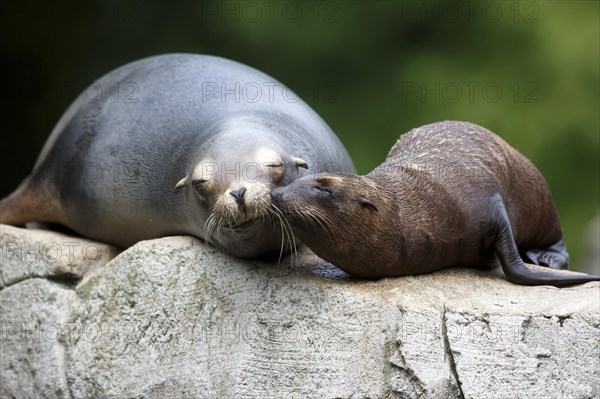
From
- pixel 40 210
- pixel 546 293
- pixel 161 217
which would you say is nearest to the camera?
pixel 546 293

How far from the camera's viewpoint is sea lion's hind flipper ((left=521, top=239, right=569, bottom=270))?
582cm

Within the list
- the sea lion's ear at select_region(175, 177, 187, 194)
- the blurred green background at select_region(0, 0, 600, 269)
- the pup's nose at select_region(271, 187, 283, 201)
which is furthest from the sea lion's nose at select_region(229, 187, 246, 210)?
the blurred green background at select_region(0, 0, 600, 269)

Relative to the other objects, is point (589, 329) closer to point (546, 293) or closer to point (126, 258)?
point (546, 293)

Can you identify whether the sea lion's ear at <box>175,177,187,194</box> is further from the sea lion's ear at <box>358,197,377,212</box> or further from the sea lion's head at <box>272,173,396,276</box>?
the sea lion's ear at <box>358,197,377,212</box>

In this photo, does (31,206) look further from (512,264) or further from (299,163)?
(512,264)

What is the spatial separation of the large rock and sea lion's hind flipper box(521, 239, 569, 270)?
663mm

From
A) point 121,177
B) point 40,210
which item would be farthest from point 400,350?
point 40,210

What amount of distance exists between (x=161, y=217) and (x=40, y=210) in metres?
1.37

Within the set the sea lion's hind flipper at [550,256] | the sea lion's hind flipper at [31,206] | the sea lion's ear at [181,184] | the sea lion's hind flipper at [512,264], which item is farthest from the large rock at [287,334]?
the sea lion's hind flipper at [31,206]

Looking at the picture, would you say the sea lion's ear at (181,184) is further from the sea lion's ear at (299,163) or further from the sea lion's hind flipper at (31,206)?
the sea lion's hind flipper at (31,206)

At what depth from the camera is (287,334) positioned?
4797 mm

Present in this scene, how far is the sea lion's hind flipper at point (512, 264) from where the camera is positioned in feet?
16.4

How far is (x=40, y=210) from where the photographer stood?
6816 millimetres

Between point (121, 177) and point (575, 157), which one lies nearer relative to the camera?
point (121, 177)
